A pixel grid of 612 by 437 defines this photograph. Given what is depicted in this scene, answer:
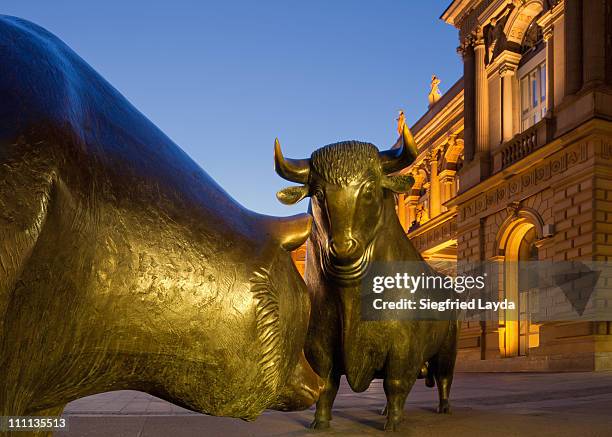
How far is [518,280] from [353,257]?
18.0 m

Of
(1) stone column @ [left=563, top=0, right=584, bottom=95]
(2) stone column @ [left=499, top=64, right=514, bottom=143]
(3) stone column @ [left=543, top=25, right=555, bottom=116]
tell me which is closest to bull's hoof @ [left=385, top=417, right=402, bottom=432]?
(1) stone column @ [left=563, top=0, right=584, bottom=95]

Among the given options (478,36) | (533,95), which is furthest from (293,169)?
(478,36)

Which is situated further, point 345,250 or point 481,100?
point 481,100

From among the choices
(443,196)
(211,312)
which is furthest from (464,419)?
(443,196)

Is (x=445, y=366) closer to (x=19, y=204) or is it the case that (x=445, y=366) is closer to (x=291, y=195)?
(x=291, y=195)

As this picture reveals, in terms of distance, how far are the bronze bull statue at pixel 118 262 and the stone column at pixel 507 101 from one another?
885 inches

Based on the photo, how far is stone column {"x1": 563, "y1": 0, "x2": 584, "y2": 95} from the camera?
1780 centimetres

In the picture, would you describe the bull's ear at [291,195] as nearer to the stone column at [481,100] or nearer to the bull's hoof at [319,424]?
the bull's hoof at [319,424]

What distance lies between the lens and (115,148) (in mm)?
754

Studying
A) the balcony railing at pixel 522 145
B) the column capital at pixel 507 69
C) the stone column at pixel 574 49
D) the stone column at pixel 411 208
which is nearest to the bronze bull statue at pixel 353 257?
the stone column at pixel 574 49

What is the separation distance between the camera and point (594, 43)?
17391 mm

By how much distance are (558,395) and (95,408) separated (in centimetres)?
502

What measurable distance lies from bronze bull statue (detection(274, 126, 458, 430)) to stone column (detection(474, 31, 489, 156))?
2005cm

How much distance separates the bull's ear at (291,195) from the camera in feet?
11.8
